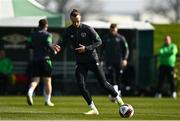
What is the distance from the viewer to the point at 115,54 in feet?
81.2

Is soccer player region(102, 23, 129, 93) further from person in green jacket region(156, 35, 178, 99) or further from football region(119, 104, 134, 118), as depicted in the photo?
football region(119, 104, 134, 118)


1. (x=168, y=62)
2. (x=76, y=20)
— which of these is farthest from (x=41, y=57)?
(x=168, y=62)

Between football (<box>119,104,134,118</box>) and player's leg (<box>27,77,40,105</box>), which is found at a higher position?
football (<box>119,104,134,118</box>)

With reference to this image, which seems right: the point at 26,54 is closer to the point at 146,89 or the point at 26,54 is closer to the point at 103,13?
the point at 146,89

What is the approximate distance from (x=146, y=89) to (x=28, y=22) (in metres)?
5.22

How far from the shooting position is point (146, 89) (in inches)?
1233

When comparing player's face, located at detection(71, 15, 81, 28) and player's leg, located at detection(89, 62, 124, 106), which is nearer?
player's face, located at detection(71, 15, 81, 28)

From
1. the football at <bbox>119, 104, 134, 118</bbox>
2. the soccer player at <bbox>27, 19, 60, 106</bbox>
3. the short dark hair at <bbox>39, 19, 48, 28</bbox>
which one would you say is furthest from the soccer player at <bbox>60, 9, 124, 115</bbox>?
the soccer player at <bbox>27, 19, 60, 106</bbox>

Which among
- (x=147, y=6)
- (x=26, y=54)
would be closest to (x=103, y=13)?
(x=147, y=6)

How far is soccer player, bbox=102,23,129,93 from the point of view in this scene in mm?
24594

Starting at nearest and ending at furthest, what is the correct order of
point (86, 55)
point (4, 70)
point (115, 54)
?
point (86, 55), point (115, 54), point (4, 70)

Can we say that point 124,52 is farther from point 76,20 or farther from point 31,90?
point 76,20

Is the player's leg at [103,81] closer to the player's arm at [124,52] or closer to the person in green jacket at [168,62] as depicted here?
the player's arm at [124,52]

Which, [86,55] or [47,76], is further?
[47,76]
